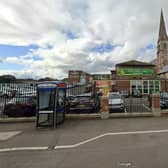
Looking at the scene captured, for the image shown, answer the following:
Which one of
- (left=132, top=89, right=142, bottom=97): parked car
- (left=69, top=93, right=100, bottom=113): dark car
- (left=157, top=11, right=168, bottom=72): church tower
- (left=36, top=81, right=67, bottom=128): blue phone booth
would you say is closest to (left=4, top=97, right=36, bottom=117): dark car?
(left=69, top=93, right=100, bottom=113): dark car

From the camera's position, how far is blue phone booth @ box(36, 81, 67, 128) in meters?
8.25

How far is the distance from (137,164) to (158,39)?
3221 inches

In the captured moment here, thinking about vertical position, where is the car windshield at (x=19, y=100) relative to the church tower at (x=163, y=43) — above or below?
below

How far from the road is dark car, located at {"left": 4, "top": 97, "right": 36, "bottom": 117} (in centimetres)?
141

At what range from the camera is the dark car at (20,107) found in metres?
10.4

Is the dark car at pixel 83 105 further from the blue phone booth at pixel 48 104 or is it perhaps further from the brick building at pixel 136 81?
the brick building at pixel 136 81

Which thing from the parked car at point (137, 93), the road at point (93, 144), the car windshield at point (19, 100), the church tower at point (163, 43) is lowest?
→ the road at point (93, 144)

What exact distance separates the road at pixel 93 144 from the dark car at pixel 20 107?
4.63 feet

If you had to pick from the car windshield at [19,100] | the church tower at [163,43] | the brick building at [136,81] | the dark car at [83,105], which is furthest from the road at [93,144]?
the church tower at [163,43]

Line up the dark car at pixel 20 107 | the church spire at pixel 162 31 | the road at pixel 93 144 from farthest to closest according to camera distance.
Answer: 1. the church spire at pixel 162 31
2. the dark car at pixel 20 107
3. the road at pixel 93 144

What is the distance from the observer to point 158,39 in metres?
76.2

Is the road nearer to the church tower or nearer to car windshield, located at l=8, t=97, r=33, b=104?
car windshield, located at l=8, t=97, r=33, b=104

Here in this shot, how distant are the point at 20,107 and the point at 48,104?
10.0 feet

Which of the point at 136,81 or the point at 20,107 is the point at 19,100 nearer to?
the point at 20,107
